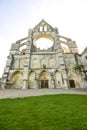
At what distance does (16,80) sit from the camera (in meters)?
25.2

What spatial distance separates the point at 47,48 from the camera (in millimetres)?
30859

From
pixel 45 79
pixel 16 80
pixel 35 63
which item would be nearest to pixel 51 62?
pixel 35 63

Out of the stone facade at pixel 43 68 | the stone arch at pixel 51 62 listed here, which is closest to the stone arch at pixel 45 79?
the stone facade at pixel 43 68

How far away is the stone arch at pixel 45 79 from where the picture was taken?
24694 mm

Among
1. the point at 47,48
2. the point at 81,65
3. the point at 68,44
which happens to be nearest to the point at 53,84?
the point at 81,65

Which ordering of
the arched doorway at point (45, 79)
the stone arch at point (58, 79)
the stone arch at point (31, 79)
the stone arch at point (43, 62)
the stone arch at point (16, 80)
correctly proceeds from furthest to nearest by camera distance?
the stone arch at point (43, 62)
the arched doorway at point (45, 79)
the stone arch at point (16, 80)
the stone arch at point (31, 79)
the stone arch at point (58, 79)

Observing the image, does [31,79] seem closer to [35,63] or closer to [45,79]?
[45,79]

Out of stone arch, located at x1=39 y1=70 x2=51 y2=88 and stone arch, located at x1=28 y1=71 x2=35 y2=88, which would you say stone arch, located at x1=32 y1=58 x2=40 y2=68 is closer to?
stone arch, located at x1=28 y1=71 x2=35 y2=88

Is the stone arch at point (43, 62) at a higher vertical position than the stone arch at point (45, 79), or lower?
higher

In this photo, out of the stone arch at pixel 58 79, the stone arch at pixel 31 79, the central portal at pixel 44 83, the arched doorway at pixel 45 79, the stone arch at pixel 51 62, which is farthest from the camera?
Answer: the stone arch at pixel 51 62

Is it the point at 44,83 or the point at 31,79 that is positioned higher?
the point at 31,79

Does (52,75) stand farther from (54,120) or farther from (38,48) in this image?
(54,120)

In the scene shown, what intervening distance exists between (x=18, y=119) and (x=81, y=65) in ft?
72.8

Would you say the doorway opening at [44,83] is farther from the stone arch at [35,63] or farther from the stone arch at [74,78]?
the stone arch at [74,78]
